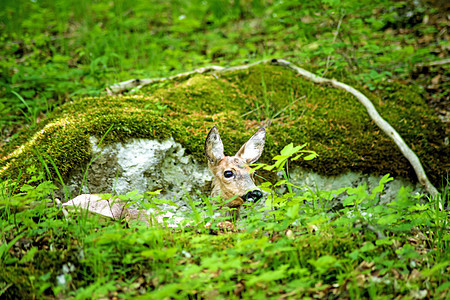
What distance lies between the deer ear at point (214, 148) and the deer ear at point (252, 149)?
229 mm

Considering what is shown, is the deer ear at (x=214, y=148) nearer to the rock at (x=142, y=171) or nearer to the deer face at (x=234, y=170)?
the deer face at (x=234, y=170)

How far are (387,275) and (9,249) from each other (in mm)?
2779

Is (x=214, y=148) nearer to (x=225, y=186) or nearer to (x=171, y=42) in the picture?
(x=225, y=186)

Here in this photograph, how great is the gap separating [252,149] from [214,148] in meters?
0.44

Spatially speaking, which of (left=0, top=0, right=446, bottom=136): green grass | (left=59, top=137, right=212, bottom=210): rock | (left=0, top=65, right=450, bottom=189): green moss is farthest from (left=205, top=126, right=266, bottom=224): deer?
(left=0, top=0, right=446, bottom=136): green grass

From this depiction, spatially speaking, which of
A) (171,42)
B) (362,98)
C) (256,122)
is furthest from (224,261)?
(171,42)

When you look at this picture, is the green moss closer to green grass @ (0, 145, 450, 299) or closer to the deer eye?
the deer eye

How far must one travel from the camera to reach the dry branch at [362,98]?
4770 millimetres

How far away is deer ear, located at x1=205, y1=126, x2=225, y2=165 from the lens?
360cm

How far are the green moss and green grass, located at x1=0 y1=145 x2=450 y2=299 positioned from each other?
1405 millimetres

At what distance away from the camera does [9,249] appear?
261 cm

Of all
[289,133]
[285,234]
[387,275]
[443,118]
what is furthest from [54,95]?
[443,118]

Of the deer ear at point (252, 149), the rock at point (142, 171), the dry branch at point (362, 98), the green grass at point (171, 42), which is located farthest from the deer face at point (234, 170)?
the dry branch at point (362, 98)

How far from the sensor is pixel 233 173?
353 centimetres
